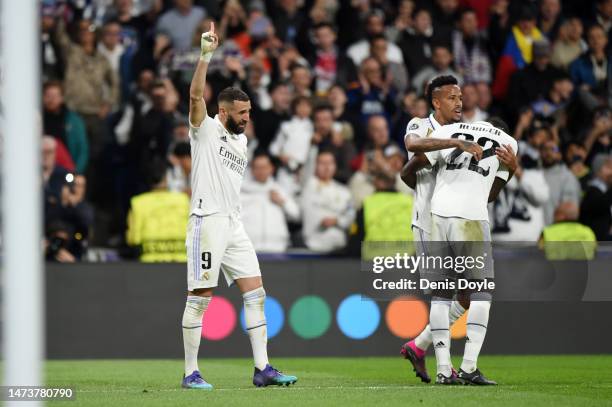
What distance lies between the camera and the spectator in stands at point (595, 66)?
62.9 feet

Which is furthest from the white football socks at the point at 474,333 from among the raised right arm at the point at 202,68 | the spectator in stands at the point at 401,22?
the spectator in stands at the point at 401,22

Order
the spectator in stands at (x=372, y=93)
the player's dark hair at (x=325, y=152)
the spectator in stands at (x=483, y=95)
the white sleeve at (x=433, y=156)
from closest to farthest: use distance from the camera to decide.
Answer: the white sleeve at (x=433, y=156)
the player's dark hair at (x=325, y=152)
the spectator in stands at (x=372, y=93)
the spectator in stands at (x=483, y=95)

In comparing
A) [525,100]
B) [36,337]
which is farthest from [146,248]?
[36,337]

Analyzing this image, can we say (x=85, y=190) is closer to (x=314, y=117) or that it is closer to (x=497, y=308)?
(x=314, y=117)

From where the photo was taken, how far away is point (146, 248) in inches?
598

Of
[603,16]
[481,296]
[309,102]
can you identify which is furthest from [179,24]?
[481,296]

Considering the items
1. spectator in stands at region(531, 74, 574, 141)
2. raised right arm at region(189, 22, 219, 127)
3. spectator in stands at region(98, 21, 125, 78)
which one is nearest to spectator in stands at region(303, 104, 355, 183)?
spectator in stands at region(98, 21, 125, 78)

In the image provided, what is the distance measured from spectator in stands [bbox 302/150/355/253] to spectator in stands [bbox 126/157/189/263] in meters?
1.53

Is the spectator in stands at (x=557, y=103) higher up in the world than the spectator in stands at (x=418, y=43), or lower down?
lower down

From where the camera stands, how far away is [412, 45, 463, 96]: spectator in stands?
18.7 metres

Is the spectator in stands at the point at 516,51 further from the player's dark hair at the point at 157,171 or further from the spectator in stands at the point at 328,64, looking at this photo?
the player's dark hair at the point at 157,171

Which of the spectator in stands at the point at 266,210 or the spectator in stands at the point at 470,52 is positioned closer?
the spectator in stands at the point at 266,210

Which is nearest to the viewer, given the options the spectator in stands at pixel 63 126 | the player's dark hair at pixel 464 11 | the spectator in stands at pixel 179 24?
the spectator in stands at pixel 63 126

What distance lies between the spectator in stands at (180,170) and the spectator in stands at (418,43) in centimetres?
451
